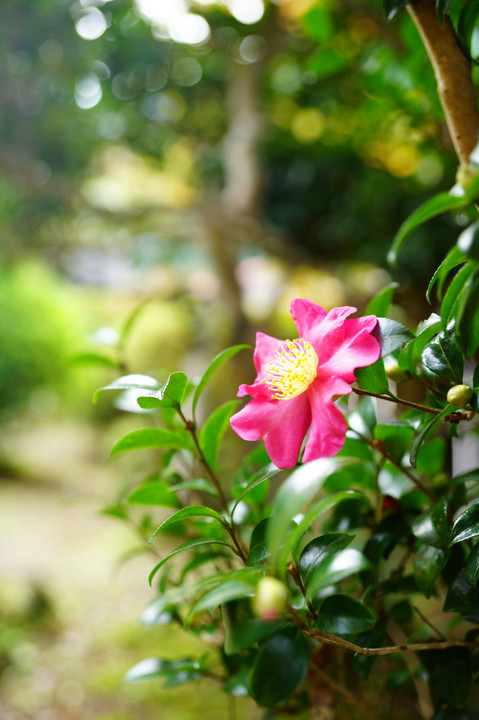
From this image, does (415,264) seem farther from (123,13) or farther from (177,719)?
(177,719)

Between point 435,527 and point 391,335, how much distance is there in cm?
17

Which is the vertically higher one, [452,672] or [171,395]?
[171,395]

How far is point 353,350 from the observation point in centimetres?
39

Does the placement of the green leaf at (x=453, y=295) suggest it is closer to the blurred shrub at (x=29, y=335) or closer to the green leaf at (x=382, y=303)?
the green leaf at (x=382, y=303)

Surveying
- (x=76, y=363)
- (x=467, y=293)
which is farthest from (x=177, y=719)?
(x=467, y=293)

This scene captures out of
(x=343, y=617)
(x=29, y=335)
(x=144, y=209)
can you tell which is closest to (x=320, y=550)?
(x=343, y=617)

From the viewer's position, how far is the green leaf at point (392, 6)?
0.49m

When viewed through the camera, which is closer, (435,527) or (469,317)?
(469,317)

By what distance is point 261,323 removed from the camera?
268 cm

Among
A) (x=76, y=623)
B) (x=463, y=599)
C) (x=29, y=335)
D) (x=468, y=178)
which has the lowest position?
(x=76, y=623)

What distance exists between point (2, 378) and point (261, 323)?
5.26 ft

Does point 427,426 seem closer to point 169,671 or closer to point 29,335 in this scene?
point 169,671

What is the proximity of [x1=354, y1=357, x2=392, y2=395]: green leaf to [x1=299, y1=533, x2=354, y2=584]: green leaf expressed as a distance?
0.10 metres

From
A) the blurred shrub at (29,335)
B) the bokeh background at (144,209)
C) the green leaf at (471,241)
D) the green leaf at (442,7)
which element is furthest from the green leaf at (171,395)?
the blurred shrub at (29,335)
